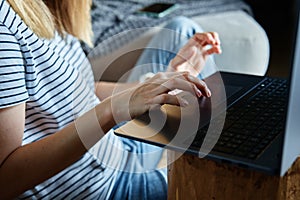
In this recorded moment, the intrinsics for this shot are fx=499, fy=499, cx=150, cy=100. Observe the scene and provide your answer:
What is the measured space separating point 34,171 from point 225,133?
1.03ft

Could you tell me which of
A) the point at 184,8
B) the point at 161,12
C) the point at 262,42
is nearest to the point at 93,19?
the point at 161,12

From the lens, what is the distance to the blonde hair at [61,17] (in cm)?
93

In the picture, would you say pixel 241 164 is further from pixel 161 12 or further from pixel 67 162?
pixel 161 12

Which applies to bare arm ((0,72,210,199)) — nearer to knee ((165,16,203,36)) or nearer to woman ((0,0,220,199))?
woman ((0,0,220,199))

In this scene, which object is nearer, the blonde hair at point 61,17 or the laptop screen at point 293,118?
the laptop screen at point 293,118

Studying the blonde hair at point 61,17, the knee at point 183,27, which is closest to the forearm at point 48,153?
the blonde hair at point 61,17

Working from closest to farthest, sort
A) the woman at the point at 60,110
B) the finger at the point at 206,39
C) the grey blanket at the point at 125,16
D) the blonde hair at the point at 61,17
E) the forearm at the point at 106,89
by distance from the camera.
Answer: the woman at the point at 60,110, the blonde hair at the point at 61,17, the finger at the point at 206,39, the forearm at the point at 106,89, the grey blanket at the point at 125,16

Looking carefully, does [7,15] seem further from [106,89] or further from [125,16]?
[125,16]

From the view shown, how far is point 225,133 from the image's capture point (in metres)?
0.71

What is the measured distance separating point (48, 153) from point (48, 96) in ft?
0.44

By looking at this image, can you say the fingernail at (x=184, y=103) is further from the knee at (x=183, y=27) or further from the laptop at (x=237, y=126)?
the knee at (x=183, y=27)

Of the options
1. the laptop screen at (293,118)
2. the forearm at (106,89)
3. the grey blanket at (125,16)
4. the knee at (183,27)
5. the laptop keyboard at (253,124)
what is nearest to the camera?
the laptop screen at (293,118)

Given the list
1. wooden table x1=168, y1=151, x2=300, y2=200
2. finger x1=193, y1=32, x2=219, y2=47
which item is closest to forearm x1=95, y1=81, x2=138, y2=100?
finger x1=193, y1=32, x2=219, y2=47

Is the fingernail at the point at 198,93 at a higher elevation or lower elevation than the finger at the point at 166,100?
lower
